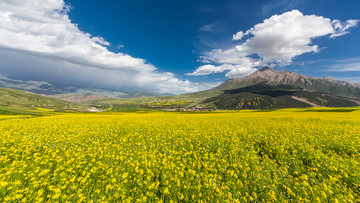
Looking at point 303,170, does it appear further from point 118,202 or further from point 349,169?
point 118,202

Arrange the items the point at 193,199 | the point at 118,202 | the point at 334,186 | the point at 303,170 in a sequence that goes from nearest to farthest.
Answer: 1. the point at 118,202
2. the point at 193,199
3. the point at 334,186
4. the point at 303,170

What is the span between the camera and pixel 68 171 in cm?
688

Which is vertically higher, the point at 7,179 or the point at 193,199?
the point at 7,179

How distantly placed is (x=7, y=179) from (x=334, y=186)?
50.0 feet

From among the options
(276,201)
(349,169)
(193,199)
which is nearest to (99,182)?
(193,199)

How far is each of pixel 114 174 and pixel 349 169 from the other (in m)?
13.6

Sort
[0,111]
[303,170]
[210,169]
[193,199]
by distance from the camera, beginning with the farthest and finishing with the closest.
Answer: [0,111]
[303,170]
[210,169]
[193,199]

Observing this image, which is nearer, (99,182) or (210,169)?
(99,182)

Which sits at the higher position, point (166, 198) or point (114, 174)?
point (114, 174)

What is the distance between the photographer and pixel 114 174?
692 centimetres

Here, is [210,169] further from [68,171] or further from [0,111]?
[0,111]

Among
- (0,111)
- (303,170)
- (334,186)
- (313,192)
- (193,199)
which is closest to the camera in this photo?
(193,199)

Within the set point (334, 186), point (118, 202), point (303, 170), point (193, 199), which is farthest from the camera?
point (303, 170)

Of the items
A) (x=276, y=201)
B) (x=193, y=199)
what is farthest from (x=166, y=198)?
(x=276, y=201)
